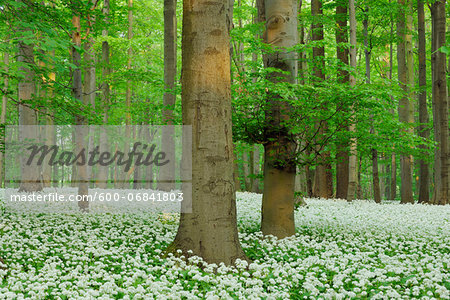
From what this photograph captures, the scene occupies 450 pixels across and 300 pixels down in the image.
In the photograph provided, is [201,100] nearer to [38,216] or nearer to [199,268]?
[199,268]

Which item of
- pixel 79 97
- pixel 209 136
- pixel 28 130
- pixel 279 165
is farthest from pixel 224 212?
pixel 28 130

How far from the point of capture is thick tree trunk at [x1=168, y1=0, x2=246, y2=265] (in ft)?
19.2

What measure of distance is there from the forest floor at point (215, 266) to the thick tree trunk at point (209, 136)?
36 centimetres

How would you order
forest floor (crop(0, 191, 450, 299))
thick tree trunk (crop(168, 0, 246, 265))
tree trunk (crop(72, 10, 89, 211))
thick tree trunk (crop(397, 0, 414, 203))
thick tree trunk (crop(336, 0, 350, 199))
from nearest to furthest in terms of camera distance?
forest floor (crop(0, 191, 450, 299)), thick tree trunk (crop(168, 0, 246, 265)), tree trunk (crop(72, 10, 89, 211)), thick tree trunk (crop(336, 0, 350, 199)), thick tree trunk (crop(397, 0, 414, 203))

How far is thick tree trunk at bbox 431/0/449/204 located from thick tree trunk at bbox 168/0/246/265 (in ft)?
43.0

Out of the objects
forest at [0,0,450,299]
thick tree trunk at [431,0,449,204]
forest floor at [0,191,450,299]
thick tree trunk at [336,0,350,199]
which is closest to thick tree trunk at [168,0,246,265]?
forest at [0,0,450,299]

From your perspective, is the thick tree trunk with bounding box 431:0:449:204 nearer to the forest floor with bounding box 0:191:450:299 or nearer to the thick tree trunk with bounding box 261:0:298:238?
the forest floor with bounding box 0:191:450:299

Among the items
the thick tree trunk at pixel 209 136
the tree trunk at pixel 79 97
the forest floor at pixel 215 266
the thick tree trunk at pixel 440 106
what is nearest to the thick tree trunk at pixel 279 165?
the forest floor at pixel 215 266

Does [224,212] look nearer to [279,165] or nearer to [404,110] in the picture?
[279,165]

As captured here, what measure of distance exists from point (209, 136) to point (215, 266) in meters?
1.88

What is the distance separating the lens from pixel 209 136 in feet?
19.2

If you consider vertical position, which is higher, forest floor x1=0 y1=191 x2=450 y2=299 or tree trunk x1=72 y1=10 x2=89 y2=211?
tree trunk x1=72 y1=10 x2=89 y2=211

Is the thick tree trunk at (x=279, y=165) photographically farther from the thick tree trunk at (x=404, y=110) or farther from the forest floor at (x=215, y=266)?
the thick tree trunk at (x=404, y=110)

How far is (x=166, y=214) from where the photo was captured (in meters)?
10.4
